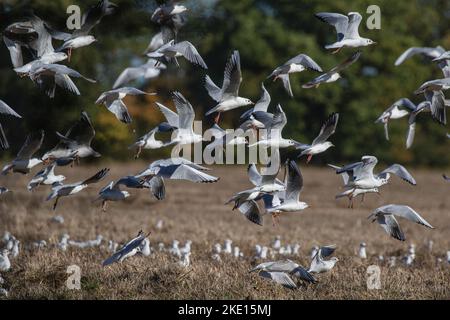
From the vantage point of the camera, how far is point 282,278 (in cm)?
855

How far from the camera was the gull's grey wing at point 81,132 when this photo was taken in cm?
990

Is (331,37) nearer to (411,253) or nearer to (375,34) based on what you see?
(375,34)

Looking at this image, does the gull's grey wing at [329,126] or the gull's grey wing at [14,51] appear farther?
the gull's grey wing at [14,51]

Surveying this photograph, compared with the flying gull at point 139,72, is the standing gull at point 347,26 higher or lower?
higher

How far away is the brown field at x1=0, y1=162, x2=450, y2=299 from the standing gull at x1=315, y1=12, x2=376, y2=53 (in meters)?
2.41

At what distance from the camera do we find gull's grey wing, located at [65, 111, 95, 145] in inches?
390

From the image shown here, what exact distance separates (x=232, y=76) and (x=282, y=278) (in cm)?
243

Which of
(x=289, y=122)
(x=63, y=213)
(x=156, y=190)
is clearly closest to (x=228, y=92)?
(x=156, y=190)

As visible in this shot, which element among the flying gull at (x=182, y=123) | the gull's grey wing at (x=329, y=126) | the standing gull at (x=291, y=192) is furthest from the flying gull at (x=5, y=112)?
the gull's grey wing at (x=329, y=126)

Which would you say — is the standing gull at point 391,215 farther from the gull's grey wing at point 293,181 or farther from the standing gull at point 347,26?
the standing gull at point 347,26

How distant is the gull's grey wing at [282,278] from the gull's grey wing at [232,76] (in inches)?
90.7

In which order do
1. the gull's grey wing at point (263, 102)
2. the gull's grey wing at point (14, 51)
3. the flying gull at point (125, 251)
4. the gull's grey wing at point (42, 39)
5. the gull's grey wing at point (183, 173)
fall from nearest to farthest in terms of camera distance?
the flying gull at point (125, 251)
the gull's grey wing at point (183, 173)
the gull's grey wing at point (263, 102)
the gull's grey wing at point (42, 39)
the gull's grey wing at point (14, 51)

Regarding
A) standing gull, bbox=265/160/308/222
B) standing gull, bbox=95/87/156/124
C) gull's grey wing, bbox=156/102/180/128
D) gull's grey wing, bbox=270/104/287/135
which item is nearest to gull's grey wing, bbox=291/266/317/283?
standing gull, bbox=265/160/308/222

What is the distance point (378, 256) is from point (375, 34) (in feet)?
92.9
